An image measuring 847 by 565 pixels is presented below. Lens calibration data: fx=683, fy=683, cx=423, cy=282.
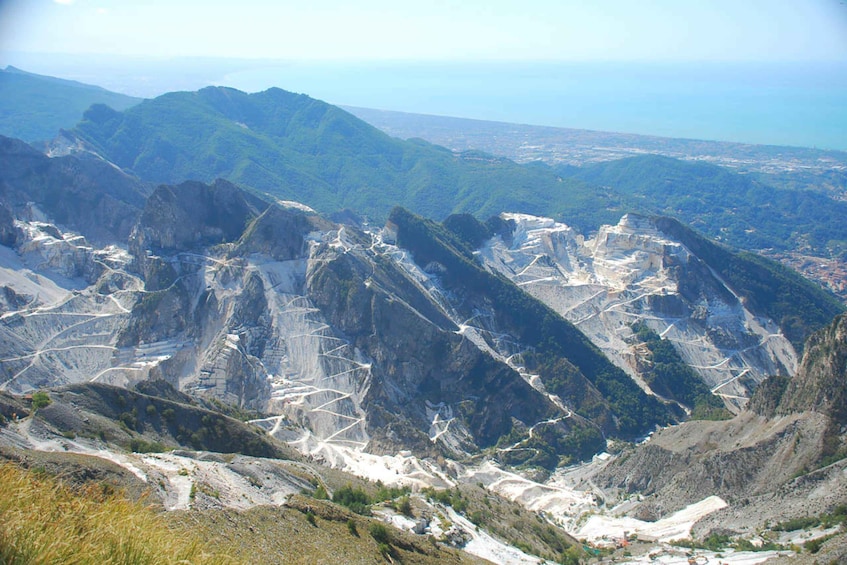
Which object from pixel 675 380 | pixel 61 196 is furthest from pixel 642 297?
pixel 61 196

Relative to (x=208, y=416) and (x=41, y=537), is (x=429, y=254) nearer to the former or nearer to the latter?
(x=208, y=416)

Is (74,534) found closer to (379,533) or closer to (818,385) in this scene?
(379,533)

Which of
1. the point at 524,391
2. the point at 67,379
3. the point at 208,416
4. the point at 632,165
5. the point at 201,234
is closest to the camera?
the point at 208,416

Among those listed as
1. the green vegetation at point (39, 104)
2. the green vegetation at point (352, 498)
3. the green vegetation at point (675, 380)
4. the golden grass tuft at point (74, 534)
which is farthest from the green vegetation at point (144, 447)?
the green vegetation at point (39, 104)

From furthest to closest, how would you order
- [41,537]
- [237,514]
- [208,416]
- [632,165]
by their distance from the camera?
[632,165] < [208,416] < [237,514] < [41,537]

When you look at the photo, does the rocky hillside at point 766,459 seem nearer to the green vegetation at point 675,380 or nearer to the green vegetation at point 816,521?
the green vegetation at point 816,521

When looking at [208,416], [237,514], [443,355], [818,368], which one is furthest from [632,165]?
[237,514]

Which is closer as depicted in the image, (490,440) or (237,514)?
(237,514)

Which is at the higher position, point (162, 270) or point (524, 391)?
point (162, 270)
